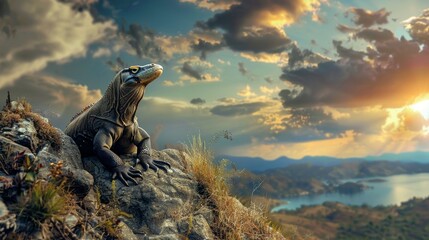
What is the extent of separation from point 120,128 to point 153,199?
5.98 feet

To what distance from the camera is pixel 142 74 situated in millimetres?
8477

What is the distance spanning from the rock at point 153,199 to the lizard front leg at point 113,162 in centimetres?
12

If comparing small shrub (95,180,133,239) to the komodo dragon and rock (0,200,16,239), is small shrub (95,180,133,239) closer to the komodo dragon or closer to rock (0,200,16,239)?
the komodo dragon

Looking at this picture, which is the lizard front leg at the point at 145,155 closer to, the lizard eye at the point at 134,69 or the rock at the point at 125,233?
the lizard eye at the point at 134,69

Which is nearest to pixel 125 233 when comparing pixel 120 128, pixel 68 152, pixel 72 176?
pixel 72 176

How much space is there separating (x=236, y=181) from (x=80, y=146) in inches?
140

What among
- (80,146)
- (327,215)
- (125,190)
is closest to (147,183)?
(125,190)

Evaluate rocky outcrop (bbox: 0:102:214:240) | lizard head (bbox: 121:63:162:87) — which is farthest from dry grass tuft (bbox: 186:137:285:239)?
lizard head (bbox: 121:63:162:87)

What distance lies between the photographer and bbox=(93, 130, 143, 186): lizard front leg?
8117 mm

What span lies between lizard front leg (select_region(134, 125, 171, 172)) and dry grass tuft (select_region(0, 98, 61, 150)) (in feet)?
5.48

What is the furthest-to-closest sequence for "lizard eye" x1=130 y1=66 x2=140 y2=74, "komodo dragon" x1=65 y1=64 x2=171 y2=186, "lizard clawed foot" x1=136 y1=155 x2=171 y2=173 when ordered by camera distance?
"lizard clawed foot" x1=136 y1=155 x2=171 y2=173, "lizard eye" x1=130 y1=66 x2=140 y2=74, "komodo dragon" x1=65 y1=64 x2=171 y2=186

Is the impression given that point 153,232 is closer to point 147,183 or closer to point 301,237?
point 147,183

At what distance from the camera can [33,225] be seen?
19.5 feet

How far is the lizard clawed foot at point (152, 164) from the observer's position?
28.8 ft
